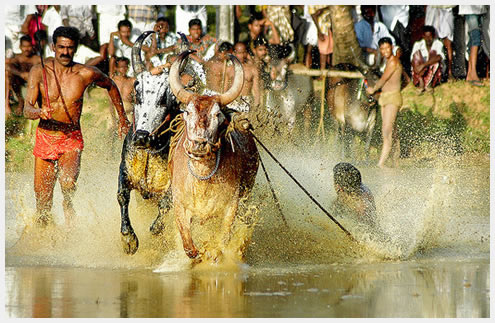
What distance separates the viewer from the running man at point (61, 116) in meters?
10.3

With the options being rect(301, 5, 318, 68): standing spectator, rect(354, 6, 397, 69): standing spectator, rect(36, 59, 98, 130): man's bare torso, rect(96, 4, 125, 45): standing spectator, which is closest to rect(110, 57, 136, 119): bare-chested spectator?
rect(96, 4, 125, 45): standing spectator

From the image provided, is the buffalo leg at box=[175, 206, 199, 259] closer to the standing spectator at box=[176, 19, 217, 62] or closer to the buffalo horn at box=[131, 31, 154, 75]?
the buffalo horn at box=[131, 31, 154, 75]

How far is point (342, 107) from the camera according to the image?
1664cm

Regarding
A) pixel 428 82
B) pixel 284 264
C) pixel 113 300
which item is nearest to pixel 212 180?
pixel 284 264

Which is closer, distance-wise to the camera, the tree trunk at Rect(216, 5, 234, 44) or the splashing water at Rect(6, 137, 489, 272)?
the splashing water at Rect(6, 137, 489, 272)

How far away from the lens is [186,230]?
908 cm

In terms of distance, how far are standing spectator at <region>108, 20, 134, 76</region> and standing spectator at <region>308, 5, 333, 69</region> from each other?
290 cm

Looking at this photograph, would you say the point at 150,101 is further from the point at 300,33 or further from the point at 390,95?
the point at 300,33

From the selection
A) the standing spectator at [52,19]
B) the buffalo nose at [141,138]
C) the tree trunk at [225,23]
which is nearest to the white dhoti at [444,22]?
the tree trunk at [225,23]

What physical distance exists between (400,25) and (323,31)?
1.30 m

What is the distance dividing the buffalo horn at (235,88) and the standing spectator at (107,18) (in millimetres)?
8822

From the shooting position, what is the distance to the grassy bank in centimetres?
1639

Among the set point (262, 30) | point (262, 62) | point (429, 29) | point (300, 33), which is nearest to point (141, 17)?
point (262, 30)

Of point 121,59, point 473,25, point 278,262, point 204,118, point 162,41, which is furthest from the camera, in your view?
point 473,25
